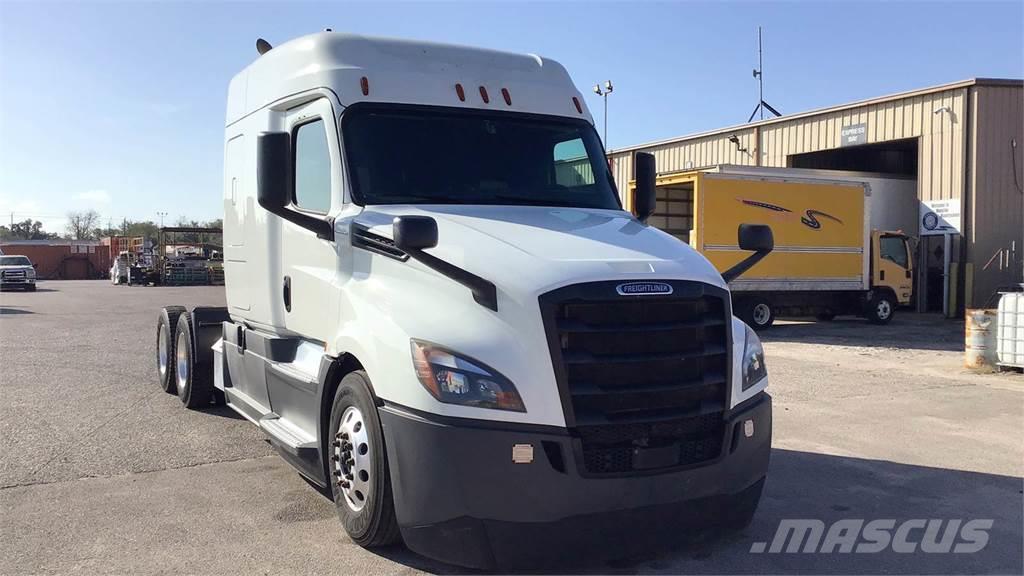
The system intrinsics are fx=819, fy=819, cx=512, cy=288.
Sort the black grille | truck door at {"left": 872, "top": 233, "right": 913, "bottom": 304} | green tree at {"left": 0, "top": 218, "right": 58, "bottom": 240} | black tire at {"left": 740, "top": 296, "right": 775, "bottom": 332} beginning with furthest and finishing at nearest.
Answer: green tree at {"left": 0, "top": 218, "right": 58, "bottom": 240} → truck door at {"left": 872, "top": 233, "right": 913, "bottom": 304} → black tire at {"left": 740, "top": 296, "right": 775, "bottom": 332} → the black grille

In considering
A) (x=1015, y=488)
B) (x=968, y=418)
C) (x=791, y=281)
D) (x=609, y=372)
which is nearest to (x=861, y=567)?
(x=609, y=372)

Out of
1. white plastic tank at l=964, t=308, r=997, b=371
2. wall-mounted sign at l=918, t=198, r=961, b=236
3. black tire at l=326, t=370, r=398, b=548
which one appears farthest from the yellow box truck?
black tire at l=326, t=370, r=398, b=548

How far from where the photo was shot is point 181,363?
29.2ft

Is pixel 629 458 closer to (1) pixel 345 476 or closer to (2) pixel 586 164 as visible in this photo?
(1) pixel 345 476

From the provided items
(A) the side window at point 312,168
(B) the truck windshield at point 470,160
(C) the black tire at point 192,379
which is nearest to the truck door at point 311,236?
(A) the side window at point 312,168

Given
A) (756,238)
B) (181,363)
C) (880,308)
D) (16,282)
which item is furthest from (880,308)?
(16,282)

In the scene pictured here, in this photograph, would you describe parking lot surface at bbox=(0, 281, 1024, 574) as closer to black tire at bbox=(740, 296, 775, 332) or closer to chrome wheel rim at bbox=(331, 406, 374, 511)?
chrome wheel rim at bbox=(331, 406, 374, 511)

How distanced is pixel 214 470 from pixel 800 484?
14.4 feet

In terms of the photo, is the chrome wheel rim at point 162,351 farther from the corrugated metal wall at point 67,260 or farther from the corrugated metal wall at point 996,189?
the corrugated metal wall at point 67,260

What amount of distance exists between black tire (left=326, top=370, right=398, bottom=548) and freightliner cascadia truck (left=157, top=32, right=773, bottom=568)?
1cm

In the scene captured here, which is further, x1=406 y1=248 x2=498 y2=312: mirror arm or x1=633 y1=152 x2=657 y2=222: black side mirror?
x1=633 y1=152 x2=657 y2=222: black side mirror

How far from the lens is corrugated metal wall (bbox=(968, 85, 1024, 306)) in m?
22.4

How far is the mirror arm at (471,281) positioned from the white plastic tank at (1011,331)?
10161 mm

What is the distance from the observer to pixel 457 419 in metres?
3.86
